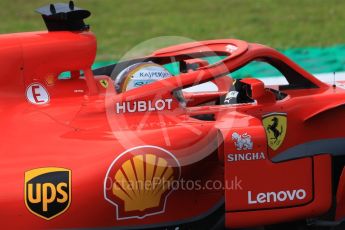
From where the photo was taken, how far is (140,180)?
16.1 feet

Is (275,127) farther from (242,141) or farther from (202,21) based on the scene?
(202,21)

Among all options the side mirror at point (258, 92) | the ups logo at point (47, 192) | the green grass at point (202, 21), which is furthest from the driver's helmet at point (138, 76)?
the green grass at point (202, 21)

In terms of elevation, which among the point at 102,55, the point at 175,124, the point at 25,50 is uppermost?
the point at 25,50

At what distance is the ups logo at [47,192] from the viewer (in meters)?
4.77

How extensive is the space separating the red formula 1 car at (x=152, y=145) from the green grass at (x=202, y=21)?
6.59 meters

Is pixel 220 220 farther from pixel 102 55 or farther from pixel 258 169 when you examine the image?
pixel 102 55

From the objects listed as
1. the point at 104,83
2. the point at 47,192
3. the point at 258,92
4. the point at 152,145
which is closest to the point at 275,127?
the point at 258,92

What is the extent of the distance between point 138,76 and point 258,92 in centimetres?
88

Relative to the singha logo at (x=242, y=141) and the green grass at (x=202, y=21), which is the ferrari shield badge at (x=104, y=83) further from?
the green grass at (x=202, y=21)

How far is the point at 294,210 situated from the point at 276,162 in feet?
1.14

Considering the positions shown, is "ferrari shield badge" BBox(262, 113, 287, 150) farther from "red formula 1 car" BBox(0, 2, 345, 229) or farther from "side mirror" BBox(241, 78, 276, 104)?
"side mirror" BBox(241, 78, 276, 104)

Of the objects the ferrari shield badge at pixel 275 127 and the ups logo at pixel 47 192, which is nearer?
the ups logo at pixel 47 192

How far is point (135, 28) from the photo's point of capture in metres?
14.0

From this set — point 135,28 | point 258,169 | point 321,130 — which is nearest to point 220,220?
point 258,169
